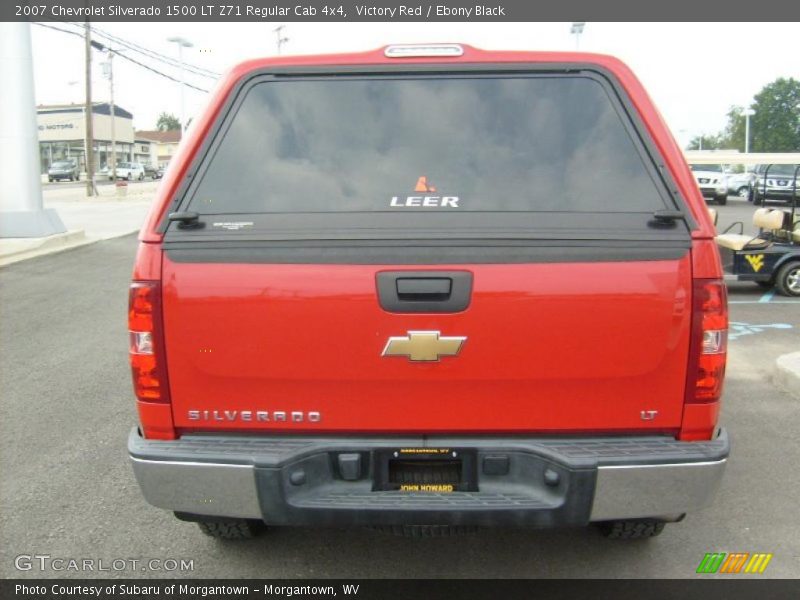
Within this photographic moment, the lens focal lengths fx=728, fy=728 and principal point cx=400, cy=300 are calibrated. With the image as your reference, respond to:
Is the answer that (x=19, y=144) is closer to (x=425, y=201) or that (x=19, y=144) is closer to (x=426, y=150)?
(x=426, y=150)

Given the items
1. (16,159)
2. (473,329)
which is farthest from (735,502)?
(16,159)

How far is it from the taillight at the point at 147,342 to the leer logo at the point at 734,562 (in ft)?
8.00

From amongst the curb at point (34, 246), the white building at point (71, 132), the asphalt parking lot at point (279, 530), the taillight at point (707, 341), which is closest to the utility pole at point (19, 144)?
the curb at point (34, 246)

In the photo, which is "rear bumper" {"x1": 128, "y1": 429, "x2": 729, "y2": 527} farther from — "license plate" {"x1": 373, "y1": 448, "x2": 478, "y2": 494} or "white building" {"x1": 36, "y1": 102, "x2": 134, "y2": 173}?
"white building" {"x1": 36, "y1": 102, "x2": 134, "y2": 173}

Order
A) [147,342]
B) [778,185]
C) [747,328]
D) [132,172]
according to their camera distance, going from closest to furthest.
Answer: [147,342] < [747,328] < [778,185] < [132,172]

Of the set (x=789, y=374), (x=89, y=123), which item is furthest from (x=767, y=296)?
(x=89, y=123)

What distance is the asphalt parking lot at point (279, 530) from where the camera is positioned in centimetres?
325

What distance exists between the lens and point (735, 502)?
3902 millimetres

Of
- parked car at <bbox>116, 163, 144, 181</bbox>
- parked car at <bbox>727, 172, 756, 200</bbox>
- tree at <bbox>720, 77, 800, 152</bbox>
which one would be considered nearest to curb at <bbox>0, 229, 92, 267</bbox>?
parked car at <bbox>727, 172, 756, 200</bbox>

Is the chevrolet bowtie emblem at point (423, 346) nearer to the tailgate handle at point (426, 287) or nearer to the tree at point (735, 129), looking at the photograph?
the tailgate handle at point (426, 287)

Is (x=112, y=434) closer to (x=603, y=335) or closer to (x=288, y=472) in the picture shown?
(x=288, y=472)

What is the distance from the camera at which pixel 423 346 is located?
2564mm

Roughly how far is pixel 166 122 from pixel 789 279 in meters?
148

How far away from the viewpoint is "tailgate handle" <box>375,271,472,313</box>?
2.54 metres
